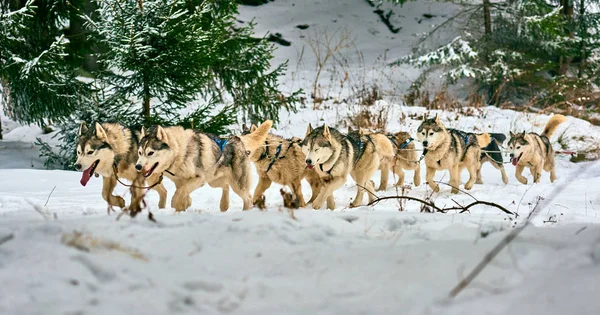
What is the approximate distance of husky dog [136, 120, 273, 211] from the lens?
5.47 meters

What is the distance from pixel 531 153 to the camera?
9.29 metres

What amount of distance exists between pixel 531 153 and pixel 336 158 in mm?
4596

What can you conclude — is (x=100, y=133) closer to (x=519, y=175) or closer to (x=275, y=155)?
(x=275, y=155)

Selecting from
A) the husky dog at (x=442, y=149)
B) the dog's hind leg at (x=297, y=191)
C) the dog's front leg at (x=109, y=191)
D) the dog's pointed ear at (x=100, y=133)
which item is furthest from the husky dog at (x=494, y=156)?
the dog's pointed ear at (x=100, y=133)

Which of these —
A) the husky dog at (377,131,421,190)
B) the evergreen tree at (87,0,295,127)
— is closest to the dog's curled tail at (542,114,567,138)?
the husky dog at (377,131,421,190)

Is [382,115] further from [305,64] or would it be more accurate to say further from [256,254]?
[256,254]

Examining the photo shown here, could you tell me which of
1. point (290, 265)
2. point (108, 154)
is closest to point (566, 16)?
point (108, 154)

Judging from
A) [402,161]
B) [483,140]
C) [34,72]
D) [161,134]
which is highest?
[34,72]

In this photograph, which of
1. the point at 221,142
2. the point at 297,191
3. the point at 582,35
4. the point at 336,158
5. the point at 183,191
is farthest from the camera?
the point at 582,35

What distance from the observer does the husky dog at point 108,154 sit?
567 centimetres

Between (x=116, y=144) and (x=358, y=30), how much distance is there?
17897 mm

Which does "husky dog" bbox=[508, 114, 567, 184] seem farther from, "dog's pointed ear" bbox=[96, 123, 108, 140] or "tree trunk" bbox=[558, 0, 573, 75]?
"tree trunk" bbox=[558, 0, 573, 75]

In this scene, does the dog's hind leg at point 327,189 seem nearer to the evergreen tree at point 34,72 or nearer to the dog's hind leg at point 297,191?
the dog's hind leg at point 297,191

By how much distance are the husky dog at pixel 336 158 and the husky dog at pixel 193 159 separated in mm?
718
